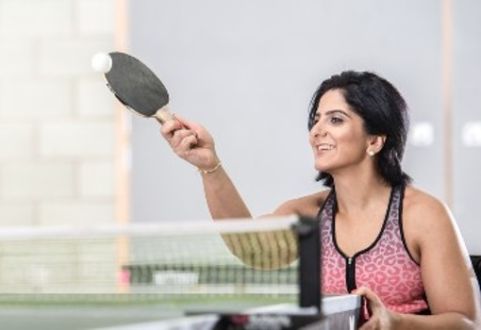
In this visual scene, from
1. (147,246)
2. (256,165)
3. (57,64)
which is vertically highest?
(57,64)

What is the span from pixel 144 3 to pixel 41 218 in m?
0.78

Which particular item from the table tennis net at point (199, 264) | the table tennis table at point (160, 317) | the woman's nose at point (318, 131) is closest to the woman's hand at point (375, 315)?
the table tennis table at point (160, 317)

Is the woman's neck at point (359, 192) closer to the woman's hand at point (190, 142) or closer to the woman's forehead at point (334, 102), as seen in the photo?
the woman's forehead at point (334, 102)

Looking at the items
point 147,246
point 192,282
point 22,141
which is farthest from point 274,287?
point 22,141

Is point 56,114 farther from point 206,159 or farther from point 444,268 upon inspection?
point 444,268

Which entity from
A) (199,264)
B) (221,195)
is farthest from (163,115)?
(199,264)

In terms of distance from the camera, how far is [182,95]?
156 inches

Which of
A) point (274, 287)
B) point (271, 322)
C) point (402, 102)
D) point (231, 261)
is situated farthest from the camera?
point (402, 102)

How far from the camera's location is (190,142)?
259 cm

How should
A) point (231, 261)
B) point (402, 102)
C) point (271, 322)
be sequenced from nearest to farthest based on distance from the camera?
point (271, 322) → point (231, 261) → point (402, 102)

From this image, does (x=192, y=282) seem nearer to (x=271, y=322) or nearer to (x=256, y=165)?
(x=271, y=322)

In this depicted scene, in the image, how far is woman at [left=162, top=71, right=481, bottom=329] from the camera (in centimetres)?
242

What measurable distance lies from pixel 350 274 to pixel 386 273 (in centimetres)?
7

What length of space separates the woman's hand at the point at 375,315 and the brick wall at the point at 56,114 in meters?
1.94
